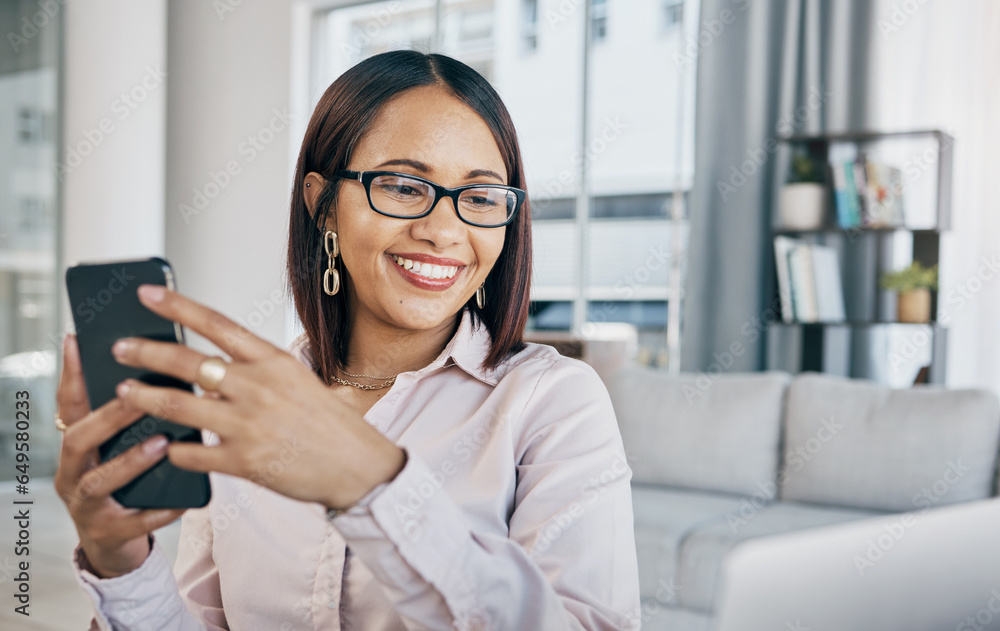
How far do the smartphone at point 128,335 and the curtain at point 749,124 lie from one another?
11.9 feet

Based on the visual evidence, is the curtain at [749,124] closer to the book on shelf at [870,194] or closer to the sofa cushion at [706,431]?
the book on shelf at [870,194]

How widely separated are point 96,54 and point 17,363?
1.74 m

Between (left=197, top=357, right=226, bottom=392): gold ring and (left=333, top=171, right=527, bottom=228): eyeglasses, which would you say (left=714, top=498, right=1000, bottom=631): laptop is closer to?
(left=197, top=357, right=226, bottom=392): gold ring

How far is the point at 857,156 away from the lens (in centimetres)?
348

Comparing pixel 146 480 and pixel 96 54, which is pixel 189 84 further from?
pixel 146 480

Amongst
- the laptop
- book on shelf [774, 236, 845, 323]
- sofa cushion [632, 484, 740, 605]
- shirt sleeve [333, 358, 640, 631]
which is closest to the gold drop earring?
shirt sleeve [333, 358, 640, 631]

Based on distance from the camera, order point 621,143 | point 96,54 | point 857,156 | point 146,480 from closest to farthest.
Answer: point 146,480 → point 857,156 → point 96,54 → point 621,143

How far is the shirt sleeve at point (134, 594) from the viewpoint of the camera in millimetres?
790

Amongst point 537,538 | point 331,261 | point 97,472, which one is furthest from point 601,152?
point 97,472

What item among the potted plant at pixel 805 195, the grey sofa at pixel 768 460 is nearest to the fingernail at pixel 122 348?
the grey sofa at pixel 768 460

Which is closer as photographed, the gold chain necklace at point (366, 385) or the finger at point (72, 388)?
the finger at point (72, 388)

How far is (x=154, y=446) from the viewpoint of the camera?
24.0 inches

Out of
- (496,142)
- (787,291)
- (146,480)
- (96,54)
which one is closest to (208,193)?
(96,54)

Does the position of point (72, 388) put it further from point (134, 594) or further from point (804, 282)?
point (804, 282)
